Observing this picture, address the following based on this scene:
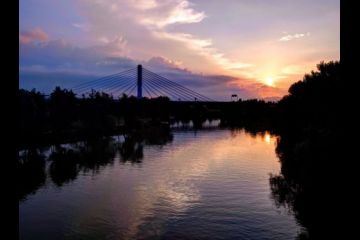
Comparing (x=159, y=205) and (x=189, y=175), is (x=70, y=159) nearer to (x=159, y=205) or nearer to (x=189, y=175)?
(x=189, y=175)

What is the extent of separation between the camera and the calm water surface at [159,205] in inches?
949

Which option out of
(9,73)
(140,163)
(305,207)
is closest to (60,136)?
(140,163)

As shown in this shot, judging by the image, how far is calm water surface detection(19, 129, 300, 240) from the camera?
24109 mm

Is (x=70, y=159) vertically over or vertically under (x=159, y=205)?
over

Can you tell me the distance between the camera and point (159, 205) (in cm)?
3047

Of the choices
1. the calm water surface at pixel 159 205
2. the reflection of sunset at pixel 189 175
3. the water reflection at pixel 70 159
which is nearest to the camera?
the calm water surface at pixel 159 205

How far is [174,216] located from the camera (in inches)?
1077

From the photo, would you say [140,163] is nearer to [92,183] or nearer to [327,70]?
[92,183]

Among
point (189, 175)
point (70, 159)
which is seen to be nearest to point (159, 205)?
point (189, 175)

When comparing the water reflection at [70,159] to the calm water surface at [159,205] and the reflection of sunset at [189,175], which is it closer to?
the calm water surface at [159,205]

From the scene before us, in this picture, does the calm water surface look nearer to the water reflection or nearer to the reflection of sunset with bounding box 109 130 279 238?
the reflection of sunset with bounding box 109 130 279 238

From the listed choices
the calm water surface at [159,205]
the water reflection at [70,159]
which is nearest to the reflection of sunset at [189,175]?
the calm water surface at [159,205]

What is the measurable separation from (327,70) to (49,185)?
113 ft

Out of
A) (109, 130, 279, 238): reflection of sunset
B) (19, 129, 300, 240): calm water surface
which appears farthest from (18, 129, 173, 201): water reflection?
(109, 130, 279, 238): reflection of sunset
